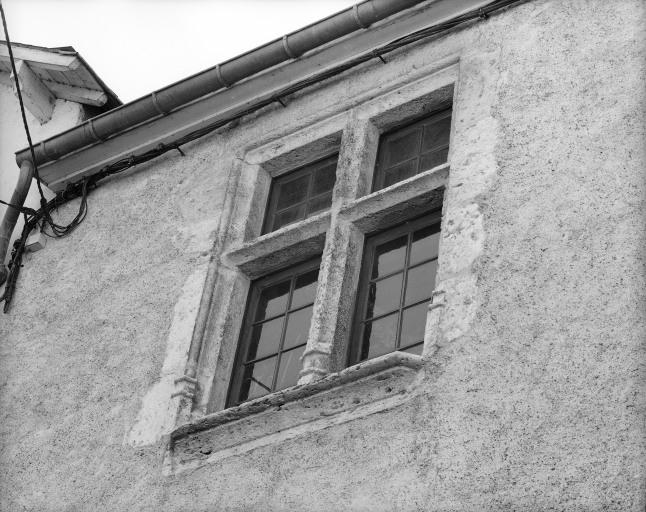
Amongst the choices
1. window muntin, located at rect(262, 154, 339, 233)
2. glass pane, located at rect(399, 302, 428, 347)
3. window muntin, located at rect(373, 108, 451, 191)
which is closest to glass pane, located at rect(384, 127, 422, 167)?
window muntin, located at rect(373, 108, 451, 191)

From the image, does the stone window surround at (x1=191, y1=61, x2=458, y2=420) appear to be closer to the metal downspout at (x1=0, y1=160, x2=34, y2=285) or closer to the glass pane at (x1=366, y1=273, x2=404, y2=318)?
the glass pane at (x1=366, y1=273, x2=404, y2=318)

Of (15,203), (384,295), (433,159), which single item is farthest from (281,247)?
(15,203)

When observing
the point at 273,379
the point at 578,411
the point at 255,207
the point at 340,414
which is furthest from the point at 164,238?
the point at 578,411

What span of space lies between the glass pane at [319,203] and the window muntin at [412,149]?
0.30 metres

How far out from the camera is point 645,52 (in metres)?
6.21

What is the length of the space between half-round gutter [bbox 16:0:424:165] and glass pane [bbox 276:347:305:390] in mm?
1956

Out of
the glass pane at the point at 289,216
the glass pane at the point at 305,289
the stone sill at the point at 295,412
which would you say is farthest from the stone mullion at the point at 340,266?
the glass pane at the point at 289,216

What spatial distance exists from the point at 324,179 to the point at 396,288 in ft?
3.82

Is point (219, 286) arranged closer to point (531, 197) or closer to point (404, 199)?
point (404, 199)

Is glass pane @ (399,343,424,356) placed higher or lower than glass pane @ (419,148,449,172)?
lower

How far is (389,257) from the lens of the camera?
6.62 m

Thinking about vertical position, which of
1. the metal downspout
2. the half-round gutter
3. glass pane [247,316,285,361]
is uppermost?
the half-round gutter

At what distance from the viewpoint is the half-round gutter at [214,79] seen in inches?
294

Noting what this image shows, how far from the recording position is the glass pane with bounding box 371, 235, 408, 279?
655 cm
